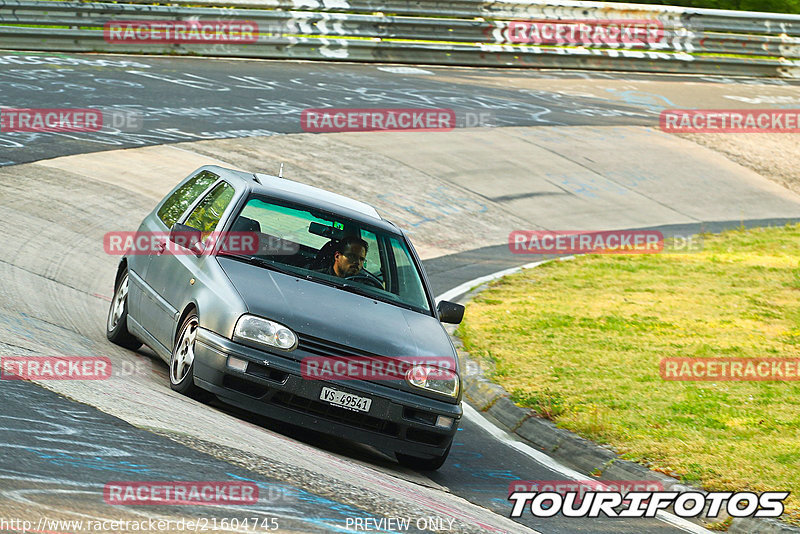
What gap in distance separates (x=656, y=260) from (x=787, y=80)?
17770 mm

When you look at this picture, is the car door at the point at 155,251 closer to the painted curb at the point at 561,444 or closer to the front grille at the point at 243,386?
the front grille at the point at 243,386

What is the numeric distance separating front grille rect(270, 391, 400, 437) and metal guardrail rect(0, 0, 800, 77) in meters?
17.8

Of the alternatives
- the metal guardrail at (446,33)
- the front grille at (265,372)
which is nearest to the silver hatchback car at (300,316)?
the front grille at (265,372)

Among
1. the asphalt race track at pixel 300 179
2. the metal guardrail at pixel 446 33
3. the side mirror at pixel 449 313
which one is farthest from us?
the metal guardrail at pixel 446 33

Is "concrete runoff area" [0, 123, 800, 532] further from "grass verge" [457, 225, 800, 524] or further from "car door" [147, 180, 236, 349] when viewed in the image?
"grass verge" [457, 225, 800, 524]

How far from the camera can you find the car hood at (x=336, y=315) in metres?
7.05

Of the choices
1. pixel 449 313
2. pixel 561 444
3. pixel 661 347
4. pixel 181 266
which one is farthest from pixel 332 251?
pixel 661 347

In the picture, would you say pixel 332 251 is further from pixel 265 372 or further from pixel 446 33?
pixel 446 33

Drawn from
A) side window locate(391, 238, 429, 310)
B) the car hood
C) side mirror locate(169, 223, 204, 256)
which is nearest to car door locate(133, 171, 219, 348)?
side mirror locate(169, 223, 204, 256)

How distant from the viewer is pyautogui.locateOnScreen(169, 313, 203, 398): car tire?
724 centimetres

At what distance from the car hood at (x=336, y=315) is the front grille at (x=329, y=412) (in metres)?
0.40

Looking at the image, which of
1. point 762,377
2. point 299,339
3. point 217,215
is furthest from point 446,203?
point 299,339

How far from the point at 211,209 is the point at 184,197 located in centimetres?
83

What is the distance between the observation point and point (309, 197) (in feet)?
28.2
